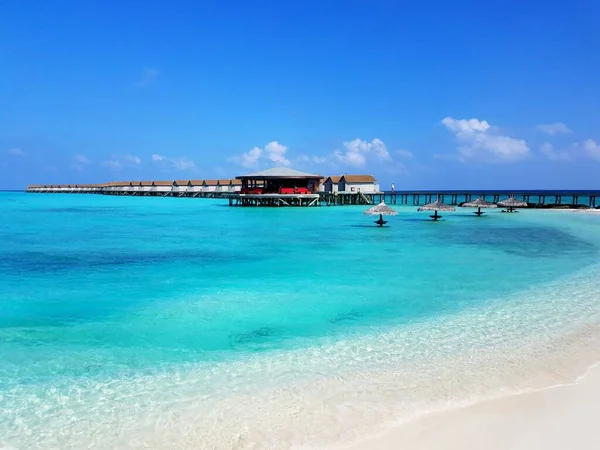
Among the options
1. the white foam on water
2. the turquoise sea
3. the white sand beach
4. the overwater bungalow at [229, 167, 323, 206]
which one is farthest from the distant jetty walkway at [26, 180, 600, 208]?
the white sand beach

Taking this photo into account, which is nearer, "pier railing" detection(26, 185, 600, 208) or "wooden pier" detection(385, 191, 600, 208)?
"wooden pier" detection(385, 191, 600, 208)

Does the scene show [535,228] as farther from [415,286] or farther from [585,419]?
[585,419]

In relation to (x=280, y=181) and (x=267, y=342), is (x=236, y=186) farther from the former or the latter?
(x=267, y=342)

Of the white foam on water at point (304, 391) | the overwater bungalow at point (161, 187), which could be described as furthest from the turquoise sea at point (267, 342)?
the overwater bungalow at point (161, 187)

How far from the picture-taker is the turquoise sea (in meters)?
5.10

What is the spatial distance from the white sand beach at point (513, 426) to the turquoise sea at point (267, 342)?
0.83ft

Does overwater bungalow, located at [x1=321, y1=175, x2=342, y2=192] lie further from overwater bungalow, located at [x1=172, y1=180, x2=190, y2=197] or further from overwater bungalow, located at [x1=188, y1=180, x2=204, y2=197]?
overwater bungalow, located at [x1=172, y1=180, x2=190, y2=197]

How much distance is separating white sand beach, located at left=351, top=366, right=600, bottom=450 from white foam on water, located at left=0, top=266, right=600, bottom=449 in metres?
0.21

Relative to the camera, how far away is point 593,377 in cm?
599

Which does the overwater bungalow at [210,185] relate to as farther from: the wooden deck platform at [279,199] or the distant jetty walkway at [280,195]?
the wooden deck platform at [279,199]

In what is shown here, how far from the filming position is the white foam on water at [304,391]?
4801 millimetres

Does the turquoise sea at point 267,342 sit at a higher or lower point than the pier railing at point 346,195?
lower

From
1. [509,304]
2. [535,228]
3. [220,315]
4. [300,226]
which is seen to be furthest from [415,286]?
[535,228]

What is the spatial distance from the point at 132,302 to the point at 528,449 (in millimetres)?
8424
